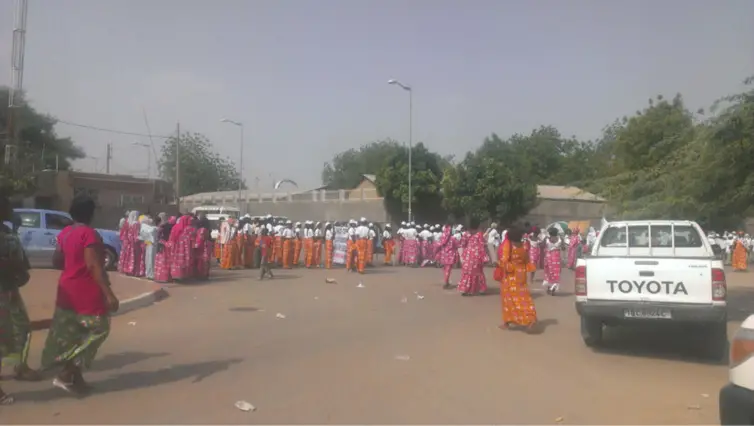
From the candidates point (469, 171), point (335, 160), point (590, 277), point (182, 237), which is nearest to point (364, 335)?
point (590, 277)

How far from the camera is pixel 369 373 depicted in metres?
7.16

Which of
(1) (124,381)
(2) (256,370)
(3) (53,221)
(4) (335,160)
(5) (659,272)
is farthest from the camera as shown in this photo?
(4) (335,160)

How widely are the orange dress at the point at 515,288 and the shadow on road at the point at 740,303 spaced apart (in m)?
4.80

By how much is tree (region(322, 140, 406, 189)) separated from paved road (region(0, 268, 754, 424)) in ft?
220

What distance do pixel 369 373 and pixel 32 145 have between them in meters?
42.9

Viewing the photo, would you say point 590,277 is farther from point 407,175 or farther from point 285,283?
point 407,175

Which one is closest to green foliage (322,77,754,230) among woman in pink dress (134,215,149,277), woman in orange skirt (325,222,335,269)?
woman in orange skirt (325,222,335,269)

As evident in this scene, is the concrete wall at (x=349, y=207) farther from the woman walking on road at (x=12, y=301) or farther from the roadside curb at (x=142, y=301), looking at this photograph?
the woman walking on road at (x=12, y=301)

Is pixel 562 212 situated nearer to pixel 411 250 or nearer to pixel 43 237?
pixel 411 250

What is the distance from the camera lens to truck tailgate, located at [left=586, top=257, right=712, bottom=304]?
7.80 m

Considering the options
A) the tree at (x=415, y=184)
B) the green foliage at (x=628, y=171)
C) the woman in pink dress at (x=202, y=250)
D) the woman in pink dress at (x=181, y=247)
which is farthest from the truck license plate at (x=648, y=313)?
the tree at (x=415, y=184)

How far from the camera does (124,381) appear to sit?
6613 millimetres

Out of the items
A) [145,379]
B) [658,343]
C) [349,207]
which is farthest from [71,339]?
[349,207]

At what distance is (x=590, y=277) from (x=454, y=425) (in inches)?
146
